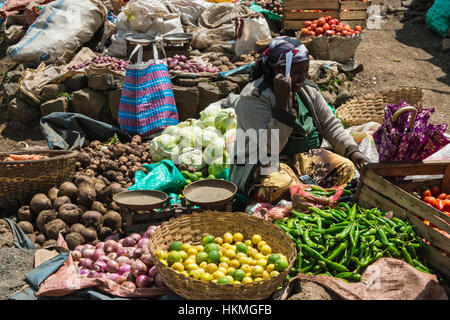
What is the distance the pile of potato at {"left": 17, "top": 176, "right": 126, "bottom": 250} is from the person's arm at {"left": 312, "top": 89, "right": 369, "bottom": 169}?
1934 millimetres

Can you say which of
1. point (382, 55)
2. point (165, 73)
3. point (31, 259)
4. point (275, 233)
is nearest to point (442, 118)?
point (382, 55)

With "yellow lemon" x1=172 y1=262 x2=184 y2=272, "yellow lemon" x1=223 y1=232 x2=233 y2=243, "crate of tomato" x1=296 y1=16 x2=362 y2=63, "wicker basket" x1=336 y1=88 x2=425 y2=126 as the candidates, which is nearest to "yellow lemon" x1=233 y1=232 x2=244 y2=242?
"yellow lemon" x1=223 y1=232 x2=233 y2=243

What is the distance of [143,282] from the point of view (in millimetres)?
2891

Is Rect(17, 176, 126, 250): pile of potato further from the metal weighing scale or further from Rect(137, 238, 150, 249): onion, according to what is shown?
Rect(137, 238, 150, 249): onion

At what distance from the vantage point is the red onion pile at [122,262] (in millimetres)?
2939

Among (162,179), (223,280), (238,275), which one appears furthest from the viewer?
(162,179)

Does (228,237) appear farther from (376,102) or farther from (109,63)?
(109,63)

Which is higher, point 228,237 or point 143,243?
point 228,237

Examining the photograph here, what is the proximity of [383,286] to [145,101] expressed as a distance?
12.0 feet

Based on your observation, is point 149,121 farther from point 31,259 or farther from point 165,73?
point 31,259

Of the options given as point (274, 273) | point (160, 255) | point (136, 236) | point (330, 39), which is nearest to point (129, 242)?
point (136, 236)

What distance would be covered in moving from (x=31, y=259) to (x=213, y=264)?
143 cm

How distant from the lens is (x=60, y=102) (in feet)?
19.5

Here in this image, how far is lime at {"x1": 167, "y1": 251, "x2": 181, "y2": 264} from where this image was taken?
270cm
